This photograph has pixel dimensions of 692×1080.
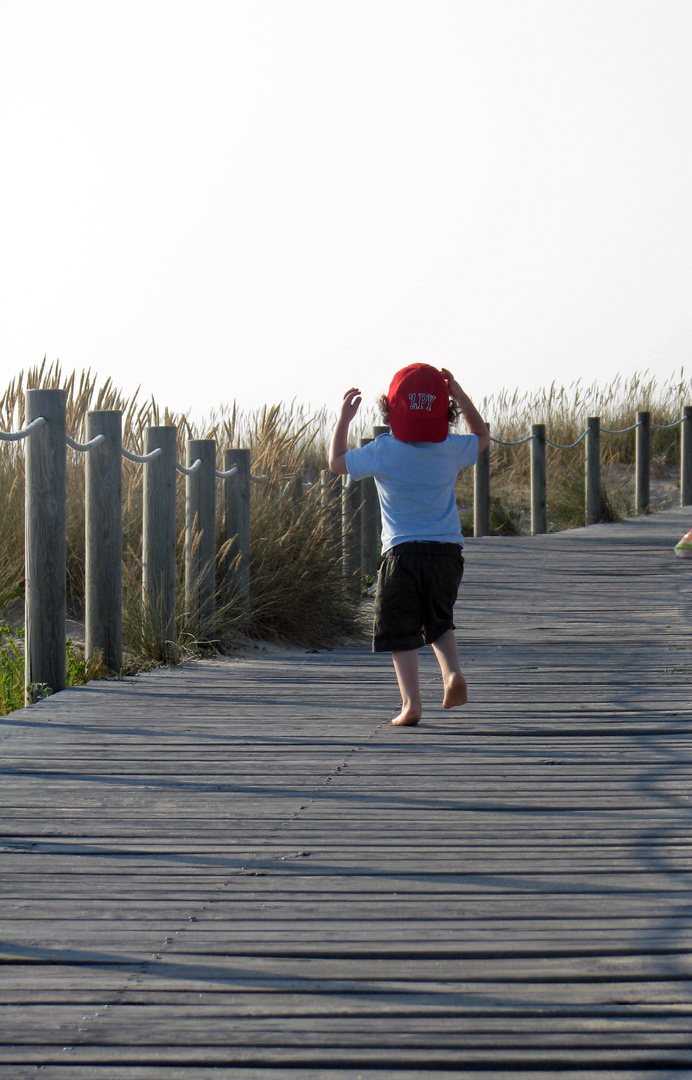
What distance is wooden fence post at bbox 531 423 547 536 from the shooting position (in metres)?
13.1

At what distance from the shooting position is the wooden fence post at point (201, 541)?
6086mm

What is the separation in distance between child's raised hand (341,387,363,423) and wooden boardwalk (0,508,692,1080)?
1.12 meters

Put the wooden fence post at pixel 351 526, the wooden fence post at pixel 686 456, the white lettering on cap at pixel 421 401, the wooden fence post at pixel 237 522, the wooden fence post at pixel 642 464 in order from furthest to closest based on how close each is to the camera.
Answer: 1. the wooden fence post at pixel 686 456
2. the wooden fence post at pixel 642 464
3. the wooden fence post at pixel 351 526
4. the wooden fence post at pixel 237 522
5. the white lettering on cap at pixel 421 401

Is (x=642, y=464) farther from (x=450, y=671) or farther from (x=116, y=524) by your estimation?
(x=450, y=671)

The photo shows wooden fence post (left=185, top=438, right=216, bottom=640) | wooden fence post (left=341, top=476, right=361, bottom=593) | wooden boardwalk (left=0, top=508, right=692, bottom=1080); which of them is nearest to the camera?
wooden boardwalk (left=0, top=508, right=692, bottom=1080)

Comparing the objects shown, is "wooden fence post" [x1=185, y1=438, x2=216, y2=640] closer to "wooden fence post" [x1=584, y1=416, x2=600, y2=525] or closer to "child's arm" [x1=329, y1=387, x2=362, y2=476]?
"child's arm" [x1=329, y1=387, x2=362, y2=476]

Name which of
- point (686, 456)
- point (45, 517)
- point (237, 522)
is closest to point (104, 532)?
point (45, 517)

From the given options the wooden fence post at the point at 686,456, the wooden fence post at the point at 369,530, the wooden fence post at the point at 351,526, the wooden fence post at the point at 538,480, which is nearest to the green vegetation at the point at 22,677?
the wooden fence post at the point at 351,526

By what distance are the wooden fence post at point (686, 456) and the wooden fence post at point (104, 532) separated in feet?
37.1

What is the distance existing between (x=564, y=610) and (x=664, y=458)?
10.5 meters

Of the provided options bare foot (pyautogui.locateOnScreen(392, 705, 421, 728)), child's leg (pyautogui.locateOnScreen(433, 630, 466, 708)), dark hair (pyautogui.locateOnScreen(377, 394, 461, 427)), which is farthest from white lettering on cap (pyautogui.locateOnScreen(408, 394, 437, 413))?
bare foot (pyautogui.locateOnScreen(392, 705, 421, 728))

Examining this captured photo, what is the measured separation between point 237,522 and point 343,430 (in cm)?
223

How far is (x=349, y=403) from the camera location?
14.8ft

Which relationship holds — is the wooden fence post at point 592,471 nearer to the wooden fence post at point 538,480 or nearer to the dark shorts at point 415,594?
the wooden fence post at point 538,480
